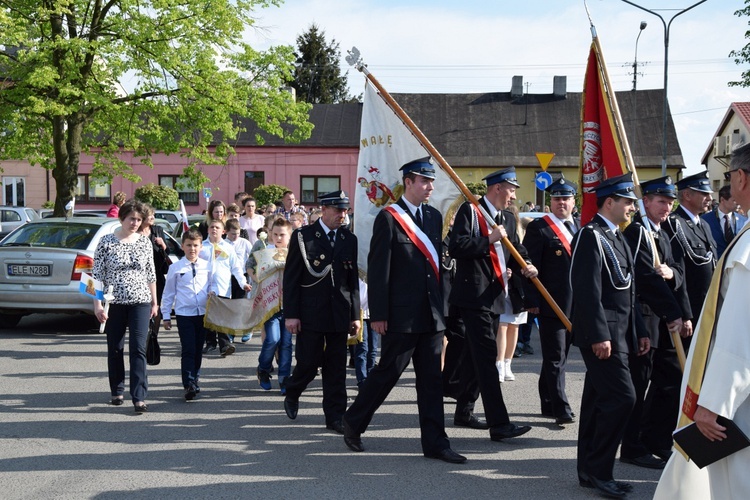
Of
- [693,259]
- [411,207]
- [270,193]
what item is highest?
[270,193]

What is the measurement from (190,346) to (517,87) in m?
49.8

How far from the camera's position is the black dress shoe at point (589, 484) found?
5.52 meters

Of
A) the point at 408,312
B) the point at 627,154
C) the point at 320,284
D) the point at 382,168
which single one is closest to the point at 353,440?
the point at 408,312

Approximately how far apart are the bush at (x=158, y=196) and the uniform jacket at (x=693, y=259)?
36212 millimetres

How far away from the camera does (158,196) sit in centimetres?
4188

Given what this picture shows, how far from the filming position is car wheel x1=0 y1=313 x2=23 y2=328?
13.2 meters

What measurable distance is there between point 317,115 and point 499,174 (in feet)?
156

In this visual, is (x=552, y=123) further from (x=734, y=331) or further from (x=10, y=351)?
(x=734, y=331)

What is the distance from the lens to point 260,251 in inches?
371

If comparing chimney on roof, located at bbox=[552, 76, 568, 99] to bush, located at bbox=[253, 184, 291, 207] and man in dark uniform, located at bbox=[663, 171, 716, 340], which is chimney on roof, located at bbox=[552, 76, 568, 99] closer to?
bush, located at bbox=[253, 184, 291, 207]

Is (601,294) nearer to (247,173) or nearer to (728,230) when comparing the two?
(728,230)

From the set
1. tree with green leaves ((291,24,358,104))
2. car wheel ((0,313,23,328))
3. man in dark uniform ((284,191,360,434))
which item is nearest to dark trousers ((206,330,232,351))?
car wheel ((0,313,23,328))

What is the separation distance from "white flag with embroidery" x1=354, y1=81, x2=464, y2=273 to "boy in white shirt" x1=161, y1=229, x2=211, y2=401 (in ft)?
5.84

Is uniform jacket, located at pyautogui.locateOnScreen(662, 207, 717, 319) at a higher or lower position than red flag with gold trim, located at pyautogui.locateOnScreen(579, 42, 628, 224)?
lower
